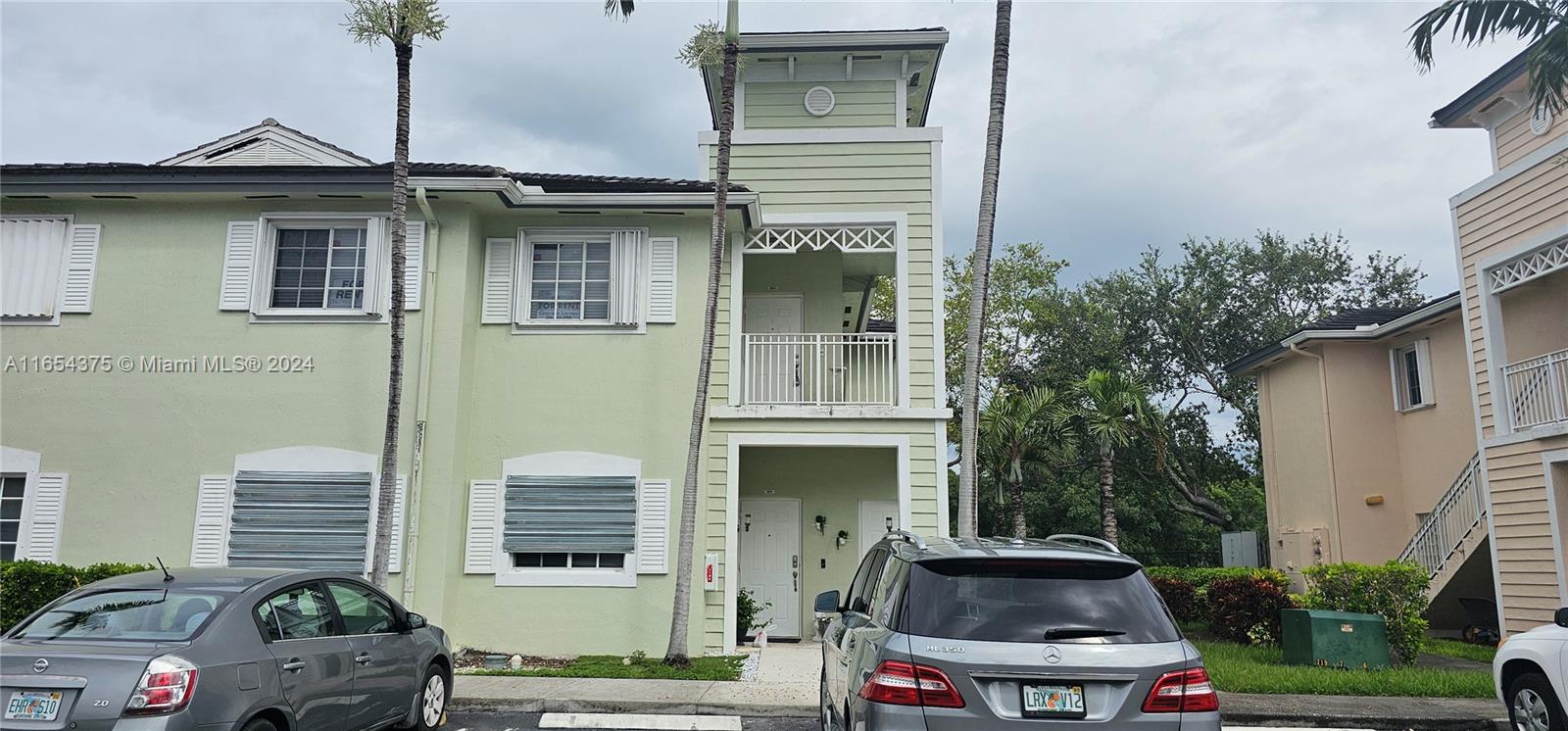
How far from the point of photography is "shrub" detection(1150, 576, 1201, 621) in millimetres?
16266

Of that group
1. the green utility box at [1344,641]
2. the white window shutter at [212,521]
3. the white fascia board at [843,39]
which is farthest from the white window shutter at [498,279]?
the green utility box at [1344,641]

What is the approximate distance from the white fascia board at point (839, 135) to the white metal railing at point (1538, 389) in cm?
853

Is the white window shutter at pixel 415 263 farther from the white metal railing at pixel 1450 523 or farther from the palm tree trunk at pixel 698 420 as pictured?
the white metal railing at pixel 1450 523

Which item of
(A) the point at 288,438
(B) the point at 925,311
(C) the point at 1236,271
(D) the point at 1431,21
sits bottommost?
(A) the point at 288,438

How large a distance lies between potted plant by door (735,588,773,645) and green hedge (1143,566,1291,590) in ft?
18.7

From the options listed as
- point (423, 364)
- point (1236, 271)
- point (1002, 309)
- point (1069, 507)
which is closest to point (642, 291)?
point (423, 364)

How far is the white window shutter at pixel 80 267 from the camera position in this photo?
12.4 metres

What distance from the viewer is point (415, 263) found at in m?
12.3

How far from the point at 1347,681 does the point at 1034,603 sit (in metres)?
7.39

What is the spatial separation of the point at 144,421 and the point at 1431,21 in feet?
54.1

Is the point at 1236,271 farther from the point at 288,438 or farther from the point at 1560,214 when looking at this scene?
the point at 288,438

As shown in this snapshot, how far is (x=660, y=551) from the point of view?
12219mm

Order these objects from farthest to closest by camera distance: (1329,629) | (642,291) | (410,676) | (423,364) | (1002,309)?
(1002,309), (642,291), (423,364), (1329,629), (410,676)

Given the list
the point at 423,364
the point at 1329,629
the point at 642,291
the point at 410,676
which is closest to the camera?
the point at 410,676
